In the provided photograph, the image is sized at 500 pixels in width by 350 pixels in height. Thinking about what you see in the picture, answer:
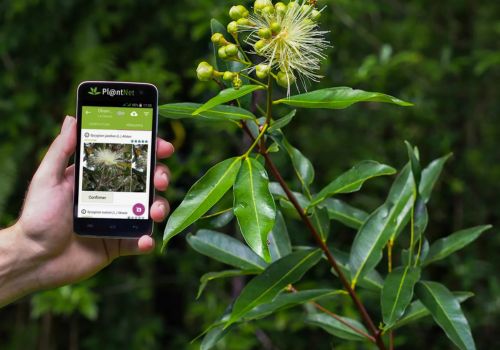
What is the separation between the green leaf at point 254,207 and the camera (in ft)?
3.02

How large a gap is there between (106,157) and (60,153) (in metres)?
0.08

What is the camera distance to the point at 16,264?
4.44ft

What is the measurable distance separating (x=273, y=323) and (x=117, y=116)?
1419 millimetres

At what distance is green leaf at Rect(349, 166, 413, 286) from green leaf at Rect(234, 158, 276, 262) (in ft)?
1.16

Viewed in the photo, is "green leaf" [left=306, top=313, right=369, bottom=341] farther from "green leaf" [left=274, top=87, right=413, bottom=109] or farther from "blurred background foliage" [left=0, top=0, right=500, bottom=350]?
"blurred background foliage" [left=0, top=0, right=500, bottom=350]

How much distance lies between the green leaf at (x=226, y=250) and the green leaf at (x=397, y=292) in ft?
0.70

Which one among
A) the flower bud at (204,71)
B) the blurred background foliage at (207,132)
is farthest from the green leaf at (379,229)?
the blurred background foliage at (207,132)

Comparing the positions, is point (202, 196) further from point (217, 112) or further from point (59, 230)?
point (59, 230)

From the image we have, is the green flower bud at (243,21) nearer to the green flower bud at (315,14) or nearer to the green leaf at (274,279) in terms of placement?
the green flower bud at (315,14)

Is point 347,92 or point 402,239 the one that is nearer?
point 347,92

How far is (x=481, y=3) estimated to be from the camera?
3.14m

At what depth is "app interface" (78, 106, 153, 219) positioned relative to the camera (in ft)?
4.01

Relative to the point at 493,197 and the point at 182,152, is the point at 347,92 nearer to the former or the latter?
the point at 182,152

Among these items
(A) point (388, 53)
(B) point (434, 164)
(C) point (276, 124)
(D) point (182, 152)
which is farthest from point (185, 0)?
(C) point (276, 124)
